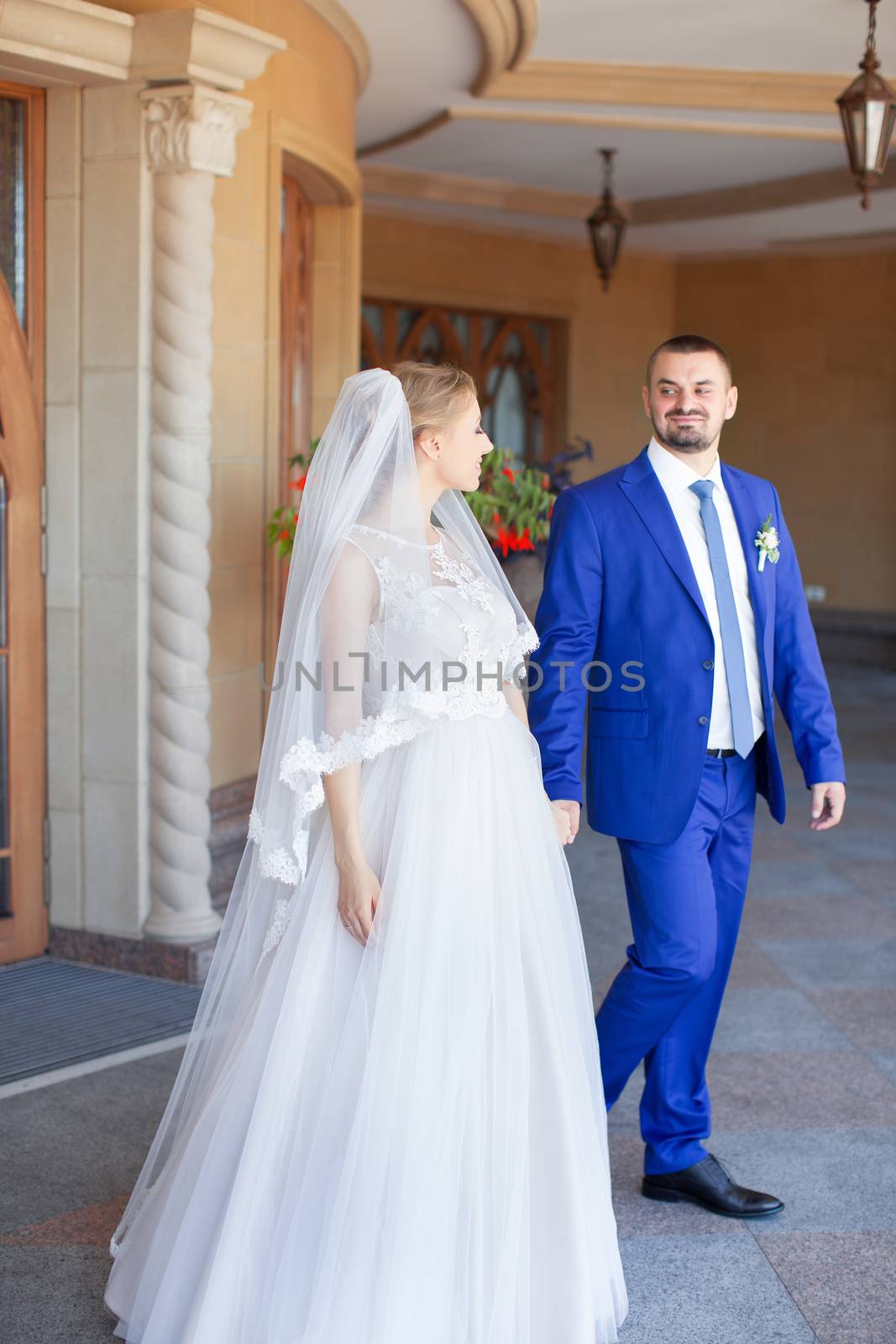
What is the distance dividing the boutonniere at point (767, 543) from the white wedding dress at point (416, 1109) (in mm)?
766

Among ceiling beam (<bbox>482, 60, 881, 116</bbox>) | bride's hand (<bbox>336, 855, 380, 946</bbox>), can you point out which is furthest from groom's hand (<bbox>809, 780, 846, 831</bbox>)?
ceiling beam (<bbox>482, 60, 881, 116</bbox>)

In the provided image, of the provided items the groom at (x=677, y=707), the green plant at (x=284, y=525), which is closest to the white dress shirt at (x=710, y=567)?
the groom at (x=677, y=707)

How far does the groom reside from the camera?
2.92 m

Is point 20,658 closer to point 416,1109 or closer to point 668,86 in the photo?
point 416,1109

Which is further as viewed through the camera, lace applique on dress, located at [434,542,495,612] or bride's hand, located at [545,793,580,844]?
bride's hand, located at [545,793,580,844]

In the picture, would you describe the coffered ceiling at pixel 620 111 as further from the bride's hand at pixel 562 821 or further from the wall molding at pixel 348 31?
the bride's hand at pixel 562 821

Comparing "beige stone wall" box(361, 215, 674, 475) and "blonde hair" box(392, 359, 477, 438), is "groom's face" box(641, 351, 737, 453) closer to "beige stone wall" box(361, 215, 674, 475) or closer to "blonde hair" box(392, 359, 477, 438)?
"blonde hair" box(392, 359, 477, 438)

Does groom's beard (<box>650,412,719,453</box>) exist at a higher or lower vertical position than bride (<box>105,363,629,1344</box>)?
higher

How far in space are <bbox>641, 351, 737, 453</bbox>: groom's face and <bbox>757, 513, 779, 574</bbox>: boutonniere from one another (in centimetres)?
22

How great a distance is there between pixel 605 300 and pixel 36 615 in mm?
8821

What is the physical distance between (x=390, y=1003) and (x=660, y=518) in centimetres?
122

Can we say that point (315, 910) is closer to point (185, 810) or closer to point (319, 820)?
point (319, 820)

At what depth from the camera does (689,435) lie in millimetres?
2994

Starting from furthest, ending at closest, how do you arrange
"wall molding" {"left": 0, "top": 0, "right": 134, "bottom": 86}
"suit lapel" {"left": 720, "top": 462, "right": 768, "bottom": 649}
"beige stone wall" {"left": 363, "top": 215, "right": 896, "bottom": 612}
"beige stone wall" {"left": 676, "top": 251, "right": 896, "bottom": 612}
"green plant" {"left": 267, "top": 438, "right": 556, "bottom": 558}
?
"beige stone wall" {"left": 676, "top": 251, "right": 896, "bottom": 612}, "beige stone wall" {"left": 363, "top": 215, "right": 896, "bottom": 612}, "green plant" {"left": 267, "top": 438, "right": 556, "bottom": 558}, "wall molding" {"left": 0, "top": 0, "right": 134, "bottom": 86}, "suit lapel" {"left": 720, "top": 462, "right": 768, "bottom": 649}
